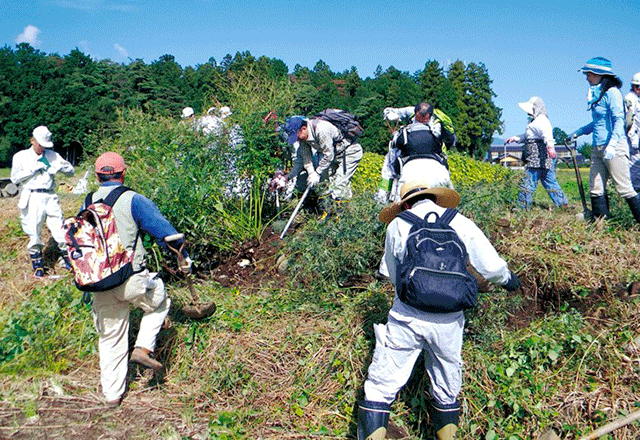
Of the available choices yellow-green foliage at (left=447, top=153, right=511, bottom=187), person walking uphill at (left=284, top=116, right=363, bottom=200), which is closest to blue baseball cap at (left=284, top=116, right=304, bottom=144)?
person walking uphill at (left=284, top=116, right=363, bottom=200)

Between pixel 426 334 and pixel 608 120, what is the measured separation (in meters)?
3.80

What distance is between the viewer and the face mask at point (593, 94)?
5574mm

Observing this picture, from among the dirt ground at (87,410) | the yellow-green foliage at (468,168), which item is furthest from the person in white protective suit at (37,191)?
the yellow-green foliage at (468,168)

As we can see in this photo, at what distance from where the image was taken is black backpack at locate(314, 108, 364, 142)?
6.79 m

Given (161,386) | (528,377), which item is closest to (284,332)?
(161,386)

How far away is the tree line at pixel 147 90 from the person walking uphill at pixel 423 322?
2437 centimetres

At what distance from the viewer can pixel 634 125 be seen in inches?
223

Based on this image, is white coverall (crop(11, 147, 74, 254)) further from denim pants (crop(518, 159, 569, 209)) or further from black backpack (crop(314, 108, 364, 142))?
denim pants (crop(518, 159, 569, 209))

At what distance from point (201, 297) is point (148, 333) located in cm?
125

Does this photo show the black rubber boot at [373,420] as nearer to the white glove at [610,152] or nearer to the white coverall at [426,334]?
the white coverall at [426,334]

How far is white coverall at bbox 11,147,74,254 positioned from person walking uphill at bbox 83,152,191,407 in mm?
3091

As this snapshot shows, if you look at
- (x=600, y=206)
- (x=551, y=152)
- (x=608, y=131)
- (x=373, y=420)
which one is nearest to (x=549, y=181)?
(x=551, y=152)

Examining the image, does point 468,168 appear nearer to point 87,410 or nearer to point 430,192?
point 430,192

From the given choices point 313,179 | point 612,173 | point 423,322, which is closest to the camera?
point 423,322
